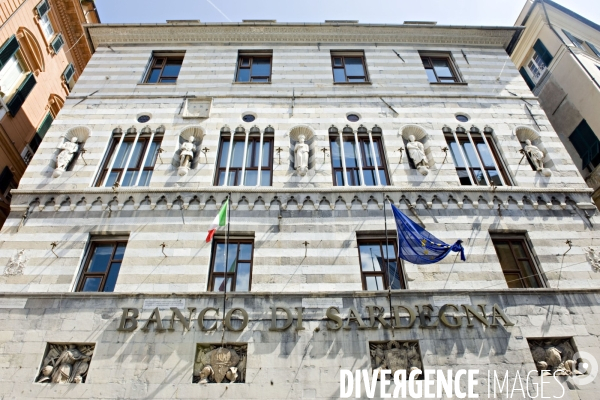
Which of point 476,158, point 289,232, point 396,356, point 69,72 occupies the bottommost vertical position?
point 396,356

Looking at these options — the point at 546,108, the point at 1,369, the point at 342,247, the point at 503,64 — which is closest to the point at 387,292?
the point at 342,247

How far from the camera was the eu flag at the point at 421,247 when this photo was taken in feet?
37.0

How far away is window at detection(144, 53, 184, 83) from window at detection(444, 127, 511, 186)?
11790 mm

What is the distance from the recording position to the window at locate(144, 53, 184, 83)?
61.0 ft

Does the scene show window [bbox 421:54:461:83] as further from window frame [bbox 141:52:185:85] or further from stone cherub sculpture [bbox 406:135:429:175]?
window frame [bbox 141:52:185:85]

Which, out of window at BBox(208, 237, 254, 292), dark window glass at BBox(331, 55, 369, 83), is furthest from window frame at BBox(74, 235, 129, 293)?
dark window glass at BBox(331, 55, 369, 83)

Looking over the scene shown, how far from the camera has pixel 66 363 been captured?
10547mm

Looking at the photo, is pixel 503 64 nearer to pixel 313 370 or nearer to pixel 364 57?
pixel 364 57


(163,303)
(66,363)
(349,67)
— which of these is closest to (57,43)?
(349,67)

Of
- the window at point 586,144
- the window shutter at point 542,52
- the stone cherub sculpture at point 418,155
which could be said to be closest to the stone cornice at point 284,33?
the window shutter at point 542,52

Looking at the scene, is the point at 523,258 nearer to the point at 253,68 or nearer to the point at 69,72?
the point at 253,68

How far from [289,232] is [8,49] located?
14773mm

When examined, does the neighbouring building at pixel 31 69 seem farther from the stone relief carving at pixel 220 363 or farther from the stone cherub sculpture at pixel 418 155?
the stone cherub sculpture at pixel 418 155

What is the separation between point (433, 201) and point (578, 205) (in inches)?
181
